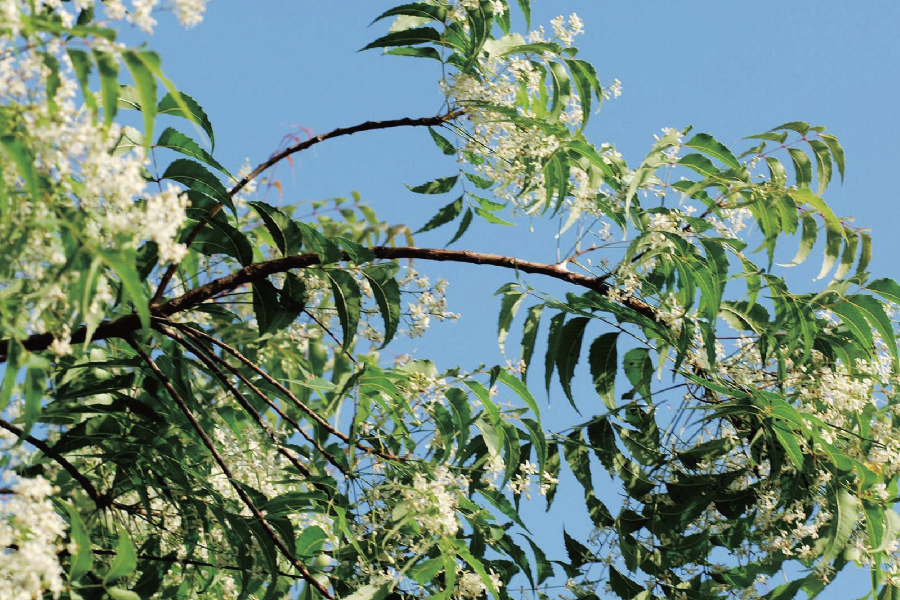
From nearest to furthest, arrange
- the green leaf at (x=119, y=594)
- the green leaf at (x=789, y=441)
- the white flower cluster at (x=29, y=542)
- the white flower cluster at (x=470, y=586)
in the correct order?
the white flower cluster at (x=29, y=542) < the green leaf at (x=119, y=594) < the white flower cluster at (x=470, y=586) < the green leaf at (x=789, y=441)

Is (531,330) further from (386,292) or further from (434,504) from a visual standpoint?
(434,504)

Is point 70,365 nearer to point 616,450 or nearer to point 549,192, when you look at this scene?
point 549,192

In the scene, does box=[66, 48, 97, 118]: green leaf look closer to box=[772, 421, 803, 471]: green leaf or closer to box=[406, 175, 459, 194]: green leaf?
box=[406, 175, 459, 194]: green leaf

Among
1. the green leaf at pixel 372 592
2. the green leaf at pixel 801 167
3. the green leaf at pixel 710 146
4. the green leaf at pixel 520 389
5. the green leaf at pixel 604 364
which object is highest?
the green leaf at pixel 801 167

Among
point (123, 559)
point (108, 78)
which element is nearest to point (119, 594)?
point (123, 559)

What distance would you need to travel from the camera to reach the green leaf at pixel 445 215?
242cm

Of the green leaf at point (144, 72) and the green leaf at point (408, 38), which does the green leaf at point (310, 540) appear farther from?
the green leaf at point (144, 72)

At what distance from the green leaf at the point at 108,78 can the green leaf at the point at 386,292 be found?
2.89 feet

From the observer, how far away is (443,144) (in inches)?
97.3

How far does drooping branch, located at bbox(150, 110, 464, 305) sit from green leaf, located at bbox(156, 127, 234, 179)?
75mm

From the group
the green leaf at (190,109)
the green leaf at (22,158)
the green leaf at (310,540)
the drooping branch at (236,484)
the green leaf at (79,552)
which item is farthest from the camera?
the green leaf at (310,540)

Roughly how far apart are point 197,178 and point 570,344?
97 cm

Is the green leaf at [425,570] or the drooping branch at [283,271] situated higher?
the drooping branch at [283,271]

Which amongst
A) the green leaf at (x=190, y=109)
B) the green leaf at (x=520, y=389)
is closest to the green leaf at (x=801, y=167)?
the green leaf at (x=520, y=389)
